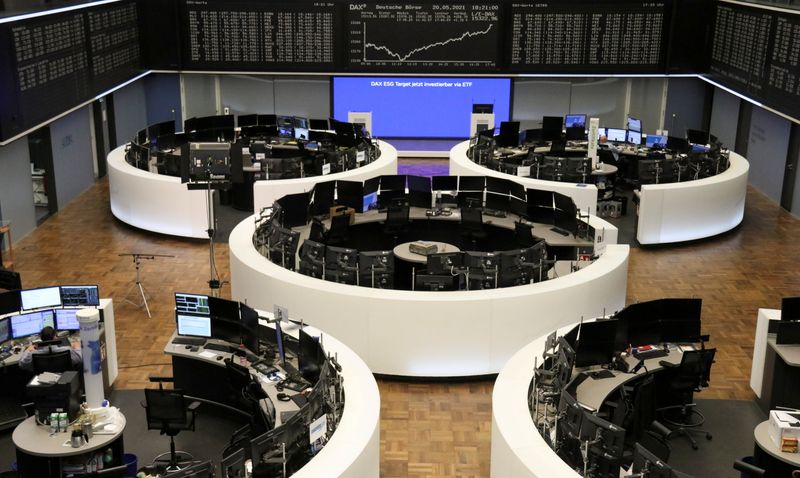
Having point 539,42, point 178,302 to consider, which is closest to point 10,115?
point 178,302

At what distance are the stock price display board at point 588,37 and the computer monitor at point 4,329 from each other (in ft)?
42.0

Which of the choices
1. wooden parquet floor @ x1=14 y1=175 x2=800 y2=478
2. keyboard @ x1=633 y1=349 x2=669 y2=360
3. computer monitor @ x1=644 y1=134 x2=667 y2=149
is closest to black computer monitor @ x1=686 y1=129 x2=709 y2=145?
computer monitor @ x1=644 y1=134 x2=667 y2=149

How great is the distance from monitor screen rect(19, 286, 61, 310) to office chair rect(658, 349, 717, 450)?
21.1 ft

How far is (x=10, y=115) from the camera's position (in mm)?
13508

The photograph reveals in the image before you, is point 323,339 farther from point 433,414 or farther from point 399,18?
point 399,18

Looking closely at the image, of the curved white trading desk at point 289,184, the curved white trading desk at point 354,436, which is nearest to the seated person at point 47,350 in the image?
the curved white trading desk at point 354,436

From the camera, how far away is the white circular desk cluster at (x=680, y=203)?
48.4 ft

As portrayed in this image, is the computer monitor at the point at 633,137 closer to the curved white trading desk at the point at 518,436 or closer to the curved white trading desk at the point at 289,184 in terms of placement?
the curved white trading desk at the point at 289,184

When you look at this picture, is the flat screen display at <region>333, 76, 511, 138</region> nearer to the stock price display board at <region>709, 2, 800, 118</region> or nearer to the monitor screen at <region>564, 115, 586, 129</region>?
the monitor screen at <region>564, 115, 586, 129</region>

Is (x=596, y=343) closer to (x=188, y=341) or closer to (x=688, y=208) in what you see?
(x=188, y=341)

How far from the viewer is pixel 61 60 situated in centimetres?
1532

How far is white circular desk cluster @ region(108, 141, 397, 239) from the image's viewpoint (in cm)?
1481

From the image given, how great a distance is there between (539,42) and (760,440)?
13.0 metres

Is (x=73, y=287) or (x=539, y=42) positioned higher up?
(x=539, y=42)
